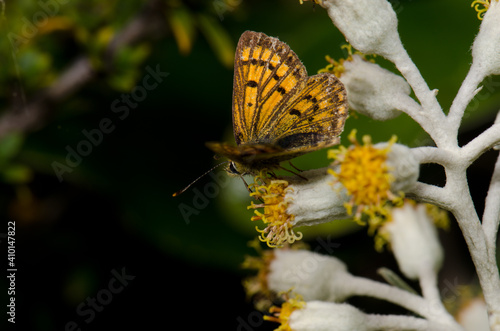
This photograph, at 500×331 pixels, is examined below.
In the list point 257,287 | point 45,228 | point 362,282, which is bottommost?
point 362,282

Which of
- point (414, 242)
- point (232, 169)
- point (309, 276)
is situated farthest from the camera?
point (414, 242)

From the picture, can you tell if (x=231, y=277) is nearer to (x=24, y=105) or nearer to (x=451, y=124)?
(x=24, y=105)

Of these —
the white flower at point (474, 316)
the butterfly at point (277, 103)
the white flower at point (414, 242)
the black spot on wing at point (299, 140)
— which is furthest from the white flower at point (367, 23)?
the white flower at point (474, 316)

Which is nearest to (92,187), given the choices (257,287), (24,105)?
(24,105)

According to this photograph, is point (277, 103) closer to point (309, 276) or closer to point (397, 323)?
point (309, 276)

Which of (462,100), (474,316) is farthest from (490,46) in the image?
(474,316)

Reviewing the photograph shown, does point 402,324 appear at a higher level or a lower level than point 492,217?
lower

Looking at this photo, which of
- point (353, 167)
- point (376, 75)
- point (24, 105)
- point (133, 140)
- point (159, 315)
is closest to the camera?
point (353, 167)
